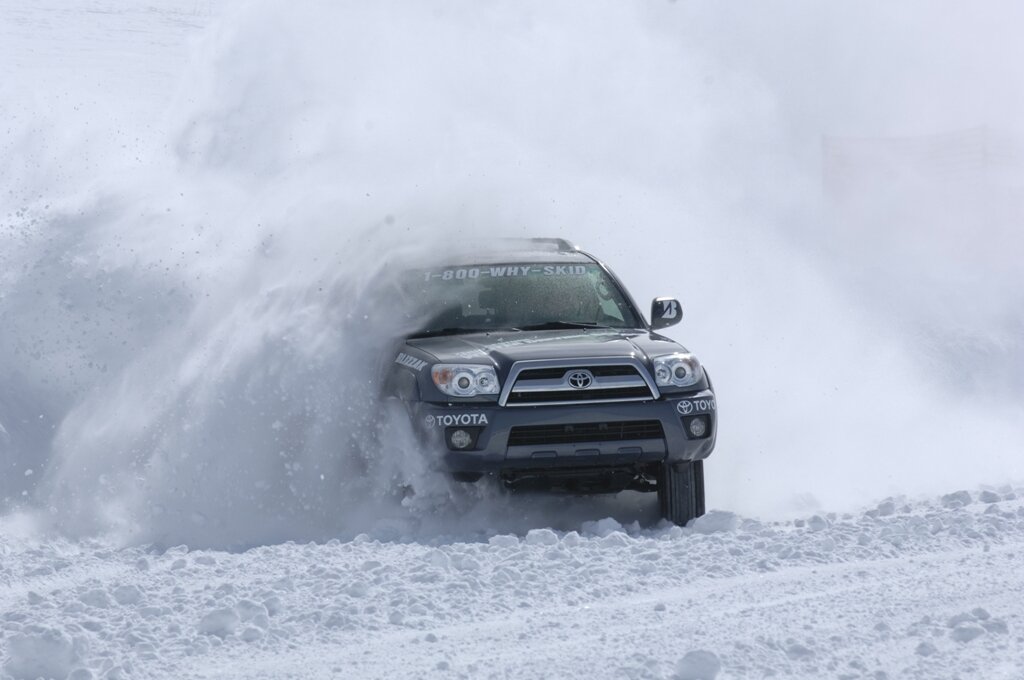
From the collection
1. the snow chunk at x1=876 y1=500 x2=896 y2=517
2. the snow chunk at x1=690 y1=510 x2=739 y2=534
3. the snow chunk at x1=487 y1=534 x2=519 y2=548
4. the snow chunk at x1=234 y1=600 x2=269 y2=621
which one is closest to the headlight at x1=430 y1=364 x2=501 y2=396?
the snow chunk at x1=487 y1=534 x2=519 y2=548

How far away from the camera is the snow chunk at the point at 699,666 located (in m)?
4.56

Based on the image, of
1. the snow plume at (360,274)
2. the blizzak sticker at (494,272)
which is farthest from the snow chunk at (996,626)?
the blizzak sticker at (494,272)

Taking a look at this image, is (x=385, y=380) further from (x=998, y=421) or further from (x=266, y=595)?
(x=998, y=421)

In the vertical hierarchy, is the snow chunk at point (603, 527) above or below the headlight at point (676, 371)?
below

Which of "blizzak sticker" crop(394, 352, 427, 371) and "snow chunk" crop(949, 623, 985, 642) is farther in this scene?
"blizzak sticker" crop(394, 352, 427, 371)

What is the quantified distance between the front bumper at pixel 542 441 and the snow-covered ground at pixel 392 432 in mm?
344

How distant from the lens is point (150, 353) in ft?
28.1

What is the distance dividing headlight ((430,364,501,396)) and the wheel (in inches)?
41.7

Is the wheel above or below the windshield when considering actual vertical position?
below

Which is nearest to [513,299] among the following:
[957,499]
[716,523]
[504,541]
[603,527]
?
[603,527]

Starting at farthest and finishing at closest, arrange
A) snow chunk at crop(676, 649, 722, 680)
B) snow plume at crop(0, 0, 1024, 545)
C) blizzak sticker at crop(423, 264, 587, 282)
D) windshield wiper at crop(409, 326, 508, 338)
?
blizzak sticker at crop(423, 264, 587, 282) < windshield wiper at crop(409, 326, 508, 338) < snow plume at crop(0, 0, 1024, 545) < snow chunk at crop(676, 649, 722, 680)

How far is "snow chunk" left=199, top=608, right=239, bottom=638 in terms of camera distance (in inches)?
202

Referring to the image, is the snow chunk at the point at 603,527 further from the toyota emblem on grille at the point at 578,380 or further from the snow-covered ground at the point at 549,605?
the toyota emblem on grille at the point at 578,380

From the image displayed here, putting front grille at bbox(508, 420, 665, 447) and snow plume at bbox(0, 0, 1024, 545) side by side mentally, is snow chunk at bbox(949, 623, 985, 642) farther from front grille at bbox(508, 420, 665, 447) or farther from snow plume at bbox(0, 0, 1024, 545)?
snow plume at bbox(0, 0, 1024, 545)
